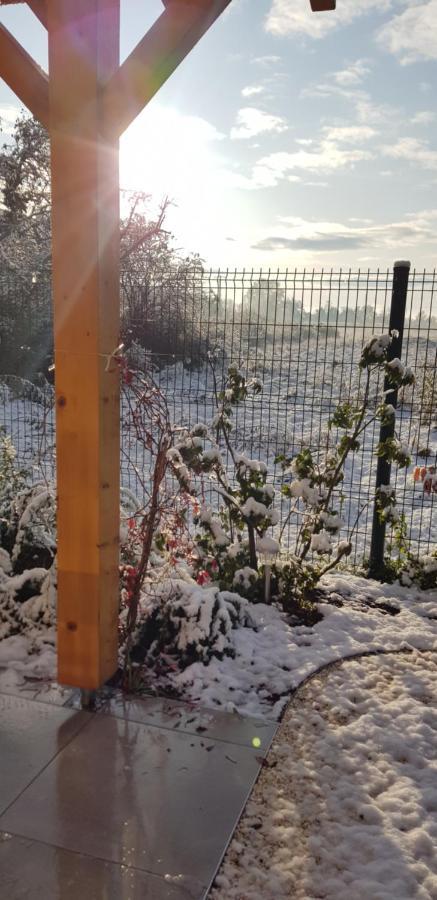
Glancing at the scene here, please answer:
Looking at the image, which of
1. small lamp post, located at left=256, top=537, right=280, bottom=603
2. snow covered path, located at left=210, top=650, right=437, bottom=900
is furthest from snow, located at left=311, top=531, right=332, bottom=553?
snow covered path, located at left=210, top=650, right=437, bottom=900

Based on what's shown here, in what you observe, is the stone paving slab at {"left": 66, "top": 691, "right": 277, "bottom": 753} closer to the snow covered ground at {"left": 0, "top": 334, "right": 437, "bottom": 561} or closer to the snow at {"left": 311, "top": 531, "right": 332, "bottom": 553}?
the snow covered ground at {"left": 0, "top": 334, "right": 437, "bottom": 561}

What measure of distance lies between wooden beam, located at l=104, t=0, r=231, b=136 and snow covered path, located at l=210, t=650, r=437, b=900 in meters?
2.59

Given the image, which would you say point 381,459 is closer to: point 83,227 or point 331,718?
point 331,718

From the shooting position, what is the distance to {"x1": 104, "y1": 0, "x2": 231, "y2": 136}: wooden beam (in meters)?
2.25

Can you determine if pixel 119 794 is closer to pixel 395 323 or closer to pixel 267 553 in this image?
pixel 267 553

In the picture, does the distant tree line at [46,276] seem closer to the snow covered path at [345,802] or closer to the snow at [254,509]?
the snow at [254,509]

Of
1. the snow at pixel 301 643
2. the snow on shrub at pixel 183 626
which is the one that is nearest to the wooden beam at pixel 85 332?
the snow on shrub at pixel 183 626

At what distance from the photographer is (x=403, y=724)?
8.93 ft

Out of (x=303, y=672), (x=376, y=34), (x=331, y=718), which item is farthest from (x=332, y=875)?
(x=376, y=34)

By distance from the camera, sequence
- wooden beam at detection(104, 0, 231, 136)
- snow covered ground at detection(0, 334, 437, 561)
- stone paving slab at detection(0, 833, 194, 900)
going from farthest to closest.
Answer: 1. snow covered ground at detection(0, 334, 437, 561)
2. wooden beam at detection(104, 0, 231, 136)
3. stone paving slab at detection(0, 833, 194, 900)

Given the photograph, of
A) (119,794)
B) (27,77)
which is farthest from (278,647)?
(27,77)

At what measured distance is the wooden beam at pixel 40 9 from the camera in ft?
8.42

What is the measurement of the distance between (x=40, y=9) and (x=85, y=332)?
4.56 ft

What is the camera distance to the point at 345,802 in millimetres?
2229
